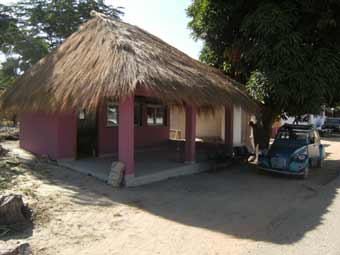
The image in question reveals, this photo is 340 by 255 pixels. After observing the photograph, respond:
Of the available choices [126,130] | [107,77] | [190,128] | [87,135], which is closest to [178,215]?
[126,130]

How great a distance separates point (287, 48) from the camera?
30.8 feet

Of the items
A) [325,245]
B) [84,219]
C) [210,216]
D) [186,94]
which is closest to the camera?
[325,245]

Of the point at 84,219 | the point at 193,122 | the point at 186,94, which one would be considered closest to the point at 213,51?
the point at 193,122

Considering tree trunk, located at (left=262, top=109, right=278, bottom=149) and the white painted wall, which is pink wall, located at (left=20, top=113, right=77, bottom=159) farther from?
the white painted wall

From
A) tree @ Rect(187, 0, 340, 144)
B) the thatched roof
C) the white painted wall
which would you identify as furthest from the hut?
the white painted wall

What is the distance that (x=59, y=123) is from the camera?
10.5 metres

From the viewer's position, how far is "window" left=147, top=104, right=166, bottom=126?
14.8m

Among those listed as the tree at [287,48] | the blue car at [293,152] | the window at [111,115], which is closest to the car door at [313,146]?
the blue car at [293,152]

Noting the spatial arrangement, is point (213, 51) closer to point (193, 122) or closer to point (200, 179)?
point (193, 122)

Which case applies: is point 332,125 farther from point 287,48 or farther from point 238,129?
point 287,48

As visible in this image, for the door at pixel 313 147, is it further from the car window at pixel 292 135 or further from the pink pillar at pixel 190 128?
the pink pillar at pixel 190 128

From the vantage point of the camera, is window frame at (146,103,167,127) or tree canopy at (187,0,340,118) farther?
window frame at (146,103,167,127)

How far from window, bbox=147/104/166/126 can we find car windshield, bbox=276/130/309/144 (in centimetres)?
627

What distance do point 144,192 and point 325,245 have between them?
4339mm
